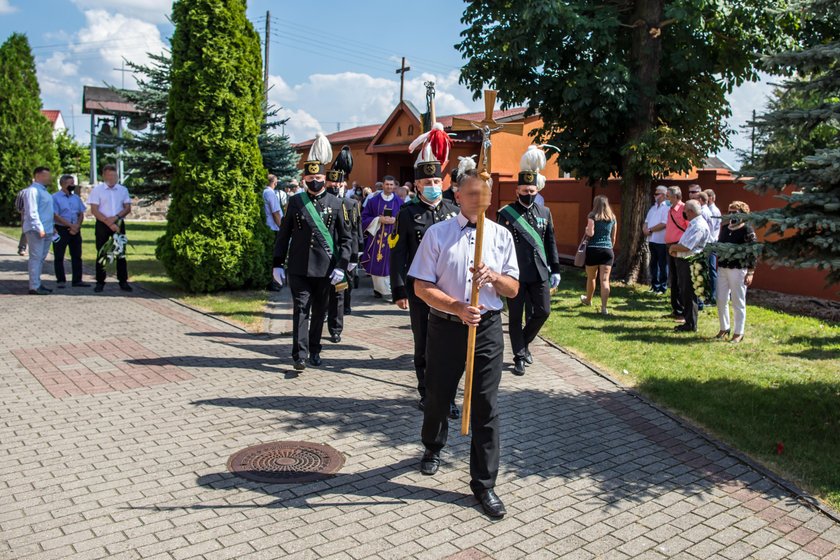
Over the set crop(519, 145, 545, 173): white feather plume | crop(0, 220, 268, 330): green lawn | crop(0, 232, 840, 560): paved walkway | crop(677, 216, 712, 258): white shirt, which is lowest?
crop(0, 232, 840, 560): paved walkway

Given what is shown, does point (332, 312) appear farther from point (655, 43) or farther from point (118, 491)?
point (655, 43)

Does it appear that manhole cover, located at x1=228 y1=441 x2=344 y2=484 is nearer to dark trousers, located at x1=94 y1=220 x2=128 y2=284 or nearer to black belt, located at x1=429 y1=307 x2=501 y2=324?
black belt, located at x1=429 y1=307 x2=501 y2=324

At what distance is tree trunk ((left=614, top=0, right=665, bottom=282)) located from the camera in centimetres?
1403

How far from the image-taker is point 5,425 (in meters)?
5.89

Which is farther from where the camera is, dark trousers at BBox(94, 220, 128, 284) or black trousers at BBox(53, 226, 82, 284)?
black trousers at BBox(53, 226, 82, 284)

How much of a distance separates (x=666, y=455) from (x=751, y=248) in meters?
1.75

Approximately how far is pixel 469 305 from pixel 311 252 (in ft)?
11.6

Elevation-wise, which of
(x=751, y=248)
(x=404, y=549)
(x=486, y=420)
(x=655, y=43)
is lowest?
(x=404, y=549)

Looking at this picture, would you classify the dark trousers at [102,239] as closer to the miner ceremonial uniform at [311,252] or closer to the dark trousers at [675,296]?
the miner ceremonial uniform at [311,252]

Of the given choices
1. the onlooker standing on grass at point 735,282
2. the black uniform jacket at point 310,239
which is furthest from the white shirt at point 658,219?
the black uniform jacket at point 310,239

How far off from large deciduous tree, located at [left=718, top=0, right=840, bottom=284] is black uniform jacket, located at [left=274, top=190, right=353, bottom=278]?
158 inches

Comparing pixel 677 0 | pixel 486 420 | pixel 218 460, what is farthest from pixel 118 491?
pixel 677 0

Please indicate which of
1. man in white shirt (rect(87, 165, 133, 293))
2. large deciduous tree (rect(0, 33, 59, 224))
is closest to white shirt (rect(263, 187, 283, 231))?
man in white shirt (rect(87, 165, 133, 293))

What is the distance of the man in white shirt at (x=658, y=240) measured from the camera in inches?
527
